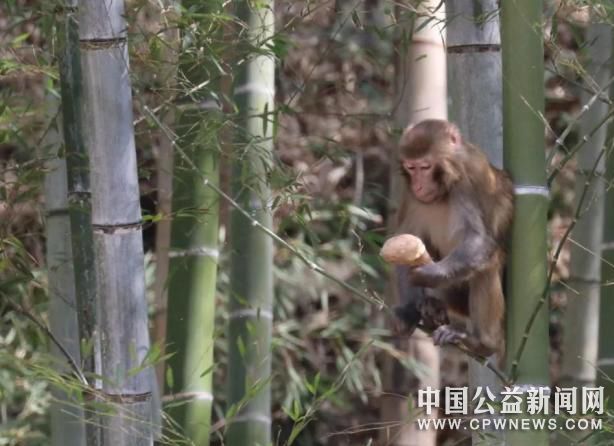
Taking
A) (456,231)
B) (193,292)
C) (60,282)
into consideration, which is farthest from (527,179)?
(60,282)

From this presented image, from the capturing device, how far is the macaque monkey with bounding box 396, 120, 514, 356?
8.97 ft

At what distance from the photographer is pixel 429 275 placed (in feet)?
8.96

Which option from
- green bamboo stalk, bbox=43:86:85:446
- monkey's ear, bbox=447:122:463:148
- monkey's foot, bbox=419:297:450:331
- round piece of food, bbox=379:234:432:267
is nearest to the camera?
round piece of food, bbox=379:234:432:267

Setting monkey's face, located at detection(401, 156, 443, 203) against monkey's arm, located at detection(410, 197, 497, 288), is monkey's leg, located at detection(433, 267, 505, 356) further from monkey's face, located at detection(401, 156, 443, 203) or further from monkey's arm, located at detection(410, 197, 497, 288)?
monkey's face, located at detection(401, 156, 443, 203)

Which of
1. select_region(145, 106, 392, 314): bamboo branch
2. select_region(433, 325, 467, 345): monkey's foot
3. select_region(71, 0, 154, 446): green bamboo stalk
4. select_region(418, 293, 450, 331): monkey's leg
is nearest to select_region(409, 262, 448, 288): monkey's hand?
select_region(433, 325, 467, 345): monkey's foot

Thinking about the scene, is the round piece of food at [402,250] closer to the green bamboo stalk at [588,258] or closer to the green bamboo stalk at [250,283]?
the green bamboo stalk at [250,283]

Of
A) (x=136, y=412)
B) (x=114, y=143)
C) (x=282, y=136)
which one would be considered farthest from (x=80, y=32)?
(x=282, y=136)

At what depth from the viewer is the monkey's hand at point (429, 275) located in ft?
8.96

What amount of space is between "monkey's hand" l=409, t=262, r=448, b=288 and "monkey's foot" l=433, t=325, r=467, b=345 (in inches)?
4.0

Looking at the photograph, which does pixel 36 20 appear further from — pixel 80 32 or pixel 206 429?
pixel 206 429

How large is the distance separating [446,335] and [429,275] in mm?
137

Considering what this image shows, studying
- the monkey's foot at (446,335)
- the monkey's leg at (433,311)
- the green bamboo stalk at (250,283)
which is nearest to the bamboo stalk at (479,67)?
the monkey's foot at (446,335)

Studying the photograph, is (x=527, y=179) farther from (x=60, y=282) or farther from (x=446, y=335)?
(x=60, y=282)

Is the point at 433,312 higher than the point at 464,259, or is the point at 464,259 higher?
the point at 464,259
